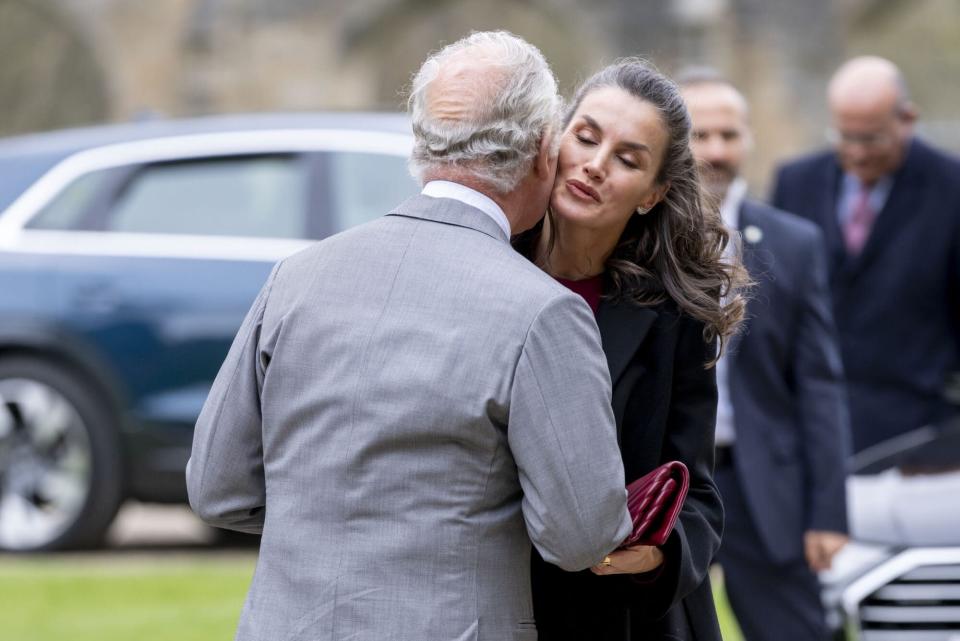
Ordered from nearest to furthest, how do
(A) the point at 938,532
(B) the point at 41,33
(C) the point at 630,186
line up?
1. (C) the point at 630,186
2. (A) the point at 938,532
3. (B) the point at 41,33

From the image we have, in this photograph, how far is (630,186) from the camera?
127 inches

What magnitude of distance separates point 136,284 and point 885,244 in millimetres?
3452

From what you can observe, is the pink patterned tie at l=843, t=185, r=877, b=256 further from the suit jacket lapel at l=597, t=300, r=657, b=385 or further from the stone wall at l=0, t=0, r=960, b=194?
the stone wall at l=0, t=0, r=960, b=194

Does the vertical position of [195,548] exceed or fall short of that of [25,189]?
it falls short

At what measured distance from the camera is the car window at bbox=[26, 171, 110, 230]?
8297 mm

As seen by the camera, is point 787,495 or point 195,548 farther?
point 195,548

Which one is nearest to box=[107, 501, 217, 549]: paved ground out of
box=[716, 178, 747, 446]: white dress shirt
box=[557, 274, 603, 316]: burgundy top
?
box=[716, 178, 747, 446]: white dress shirt

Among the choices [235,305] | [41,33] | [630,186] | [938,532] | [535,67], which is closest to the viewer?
[535,67]

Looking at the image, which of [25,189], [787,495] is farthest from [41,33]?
[787,495]

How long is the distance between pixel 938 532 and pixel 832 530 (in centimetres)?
28

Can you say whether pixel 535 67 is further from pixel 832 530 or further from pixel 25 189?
pixel 25 189

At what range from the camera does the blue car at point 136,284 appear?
802 centimetres

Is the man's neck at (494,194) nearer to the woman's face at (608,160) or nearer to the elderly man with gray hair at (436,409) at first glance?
the elderly man with gray hair at (436,409)

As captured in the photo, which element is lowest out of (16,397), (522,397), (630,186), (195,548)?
(195,548)
